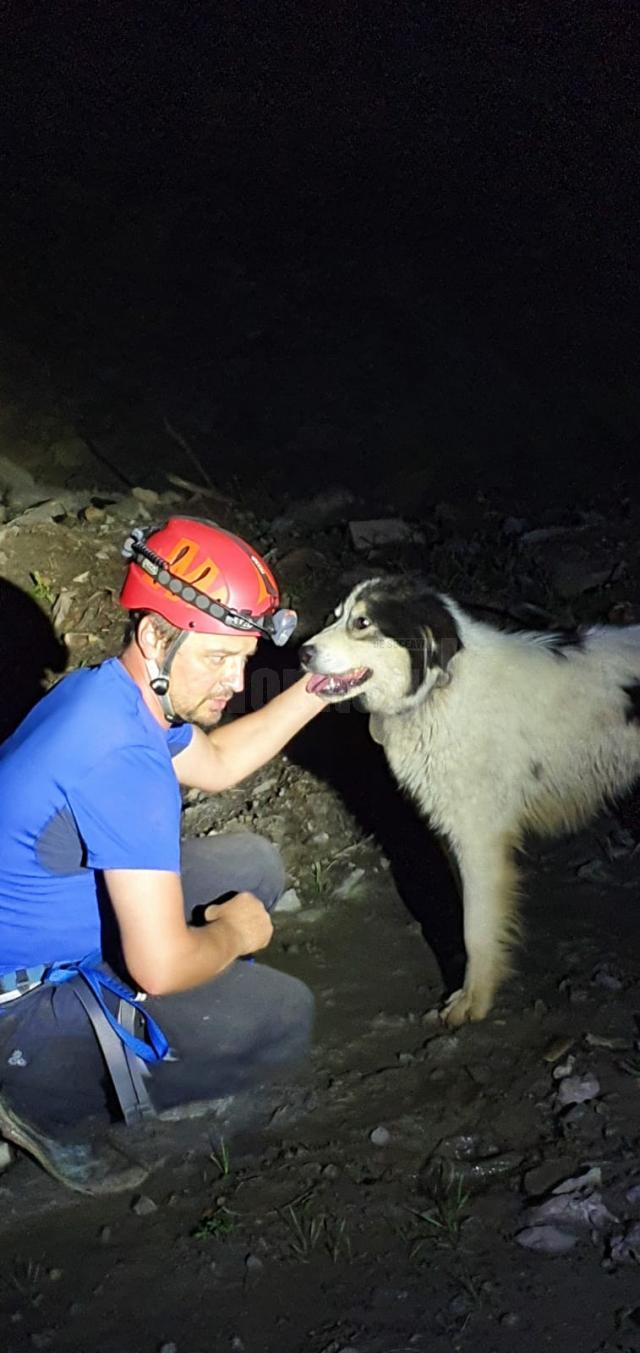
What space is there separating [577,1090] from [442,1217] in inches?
27.1

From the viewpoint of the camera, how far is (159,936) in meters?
3.16

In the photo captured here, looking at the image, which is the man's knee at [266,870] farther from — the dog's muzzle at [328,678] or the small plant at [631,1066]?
the small plant at [631,1066]

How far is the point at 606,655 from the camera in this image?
4.84 m

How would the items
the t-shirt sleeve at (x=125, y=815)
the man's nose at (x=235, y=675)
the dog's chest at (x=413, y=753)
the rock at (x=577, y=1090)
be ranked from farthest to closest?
the dog's chest at (x=413, y=753) → the rock at (x=577, y=1090) → the man's nose at (x=235, y=675) → the t-shirt sleeve at (x=125, y=815)

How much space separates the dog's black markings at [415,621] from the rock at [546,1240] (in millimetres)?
1930

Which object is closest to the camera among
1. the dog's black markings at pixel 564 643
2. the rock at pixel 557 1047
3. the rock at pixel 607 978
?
the rock at pixel 557 1047

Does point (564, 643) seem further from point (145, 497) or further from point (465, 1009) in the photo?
point (145, 497)

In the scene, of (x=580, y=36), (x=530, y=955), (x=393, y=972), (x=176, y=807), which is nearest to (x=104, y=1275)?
(x=176, y=807)

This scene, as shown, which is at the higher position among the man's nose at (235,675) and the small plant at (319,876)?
the man's nose at (235,675)

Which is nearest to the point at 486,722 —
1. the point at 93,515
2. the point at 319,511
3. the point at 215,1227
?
the point at 215,1227

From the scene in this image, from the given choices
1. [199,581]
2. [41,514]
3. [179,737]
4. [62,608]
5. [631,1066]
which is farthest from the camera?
[41,514]

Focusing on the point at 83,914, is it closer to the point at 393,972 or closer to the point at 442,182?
the point at 393,972

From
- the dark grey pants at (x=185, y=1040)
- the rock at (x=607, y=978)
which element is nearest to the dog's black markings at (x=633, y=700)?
the rock at (x=607, y=978)

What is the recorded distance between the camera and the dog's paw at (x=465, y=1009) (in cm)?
428
